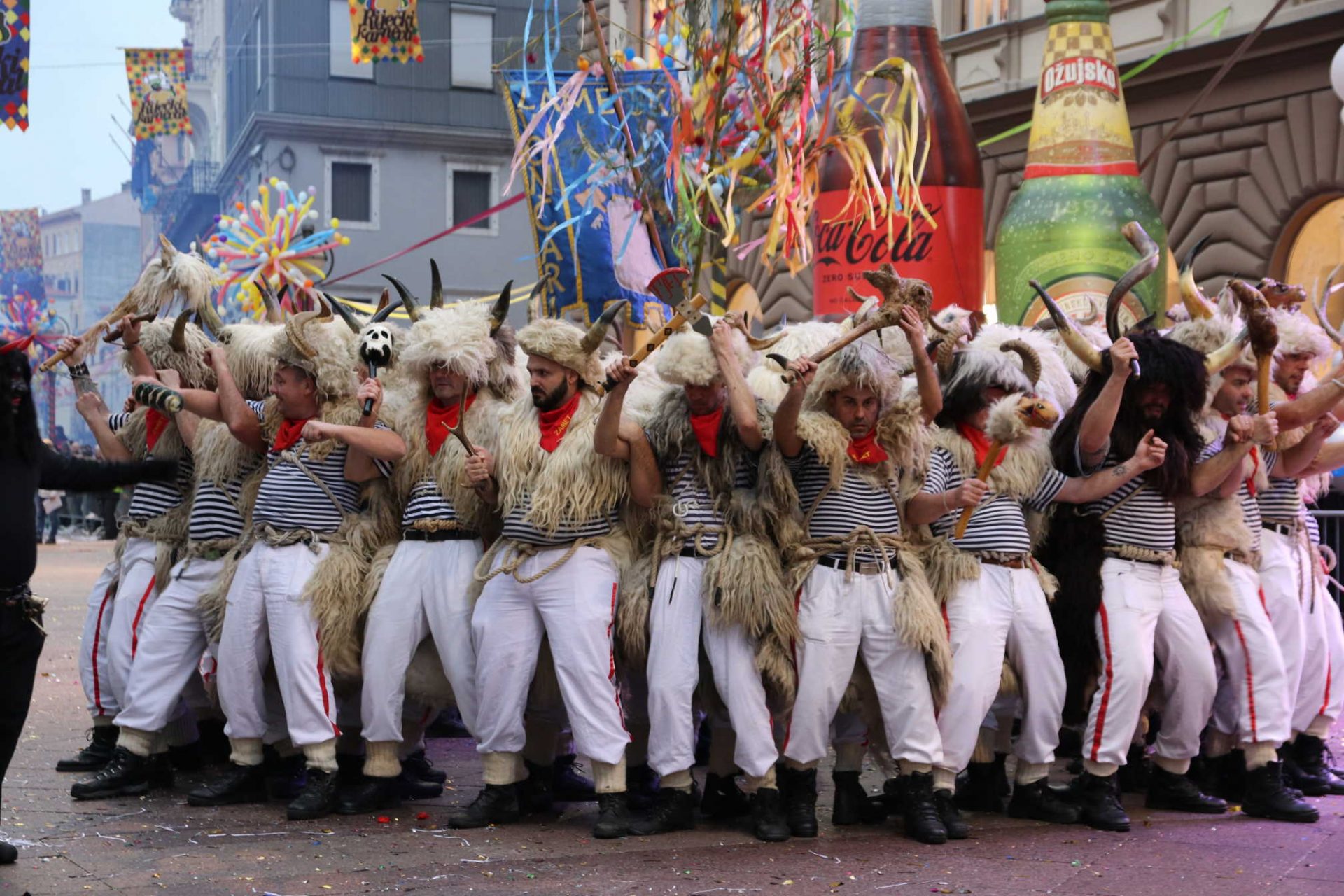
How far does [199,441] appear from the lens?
262 inches

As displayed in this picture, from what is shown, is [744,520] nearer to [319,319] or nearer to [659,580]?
[659,580]

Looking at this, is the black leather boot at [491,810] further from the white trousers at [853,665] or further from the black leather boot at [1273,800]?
the black leather boot at [1273,800]

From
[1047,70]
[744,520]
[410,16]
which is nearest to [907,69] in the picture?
[1047,70]

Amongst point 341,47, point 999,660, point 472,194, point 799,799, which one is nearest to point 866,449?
point 999,660

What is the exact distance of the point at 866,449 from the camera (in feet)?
18.9

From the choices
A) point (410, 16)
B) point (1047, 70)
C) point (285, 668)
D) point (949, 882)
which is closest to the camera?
point (949, 882)

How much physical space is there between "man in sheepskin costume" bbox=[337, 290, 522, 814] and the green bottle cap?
220 inches

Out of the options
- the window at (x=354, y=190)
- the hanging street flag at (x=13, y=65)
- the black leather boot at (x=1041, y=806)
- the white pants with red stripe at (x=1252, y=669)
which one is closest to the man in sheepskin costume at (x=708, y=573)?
the black leather boot at (x=1041, y=806)

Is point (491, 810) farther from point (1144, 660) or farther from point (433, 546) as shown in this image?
point (1144, 660)

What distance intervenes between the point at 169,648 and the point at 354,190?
29.2 metres

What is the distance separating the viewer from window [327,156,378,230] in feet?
112

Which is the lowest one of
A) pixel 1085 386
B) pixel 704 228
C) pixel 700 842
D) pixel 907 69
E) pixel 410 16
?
pixel 700 842

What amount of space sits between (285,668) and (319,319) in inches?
54.6

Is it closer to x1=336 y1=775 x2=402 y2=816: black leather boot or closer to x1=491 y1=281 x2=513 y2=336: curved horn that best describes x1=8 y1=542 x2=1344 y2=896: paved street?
x1=336 y1=775 x2=402 y2=816: black leather boot
